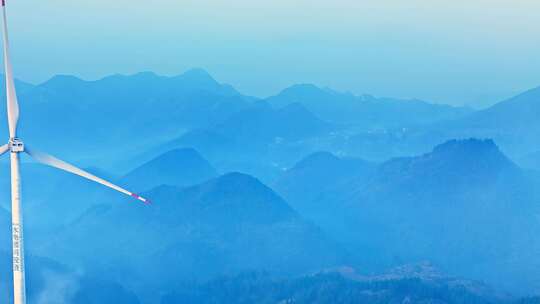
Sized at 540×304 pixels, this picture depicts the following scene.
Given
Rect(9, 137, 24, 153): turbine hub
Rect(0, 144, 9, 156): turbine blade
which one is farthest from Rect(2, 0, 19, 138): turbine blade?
Rect(9, 137, 24, 153): turbine hub

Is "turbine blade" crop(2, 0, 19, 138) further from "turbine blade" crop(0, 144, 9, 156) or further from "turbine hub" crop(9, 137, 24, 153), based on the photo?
"turbine hub" crop(9, 137, 24, 153)

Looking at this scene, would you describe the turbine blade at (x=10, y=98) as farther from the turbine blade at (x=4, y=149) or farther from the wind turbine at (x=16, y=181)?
the turbine blade at (x=4, y=149)

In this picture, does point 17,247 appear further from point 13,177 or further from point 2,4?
point 2,4

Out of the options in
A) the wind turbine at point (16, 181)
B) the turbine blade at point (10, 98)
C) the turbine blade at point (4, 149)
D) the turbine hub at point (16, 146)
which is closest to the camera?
the wind turbine at point (16, 181)

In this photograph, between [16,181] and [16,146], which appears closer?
[16,181]

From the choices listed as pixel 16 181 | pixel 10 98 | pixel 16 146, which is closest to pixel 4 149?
pixel 16 146

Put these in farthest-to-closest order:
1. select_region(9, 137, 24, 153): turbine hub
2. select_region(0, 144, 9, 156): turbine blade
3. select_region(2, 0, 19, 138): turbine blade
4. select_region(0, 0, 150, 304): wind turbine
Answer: select_region(2, 0, 19, 138): turbine blade → select_region(0, 144, 9, 156): turbine blade → select_region(9, 137, 24, 153): turbine hub → select_region(0, 0, 150, 304): wind turbine

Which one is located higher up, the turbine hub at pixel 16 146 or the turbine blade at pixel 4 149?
the turbine blade at pixel 4 149

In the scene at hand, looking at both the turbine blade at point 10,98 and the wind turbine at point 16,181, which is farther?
the turbine blade at point 10,98

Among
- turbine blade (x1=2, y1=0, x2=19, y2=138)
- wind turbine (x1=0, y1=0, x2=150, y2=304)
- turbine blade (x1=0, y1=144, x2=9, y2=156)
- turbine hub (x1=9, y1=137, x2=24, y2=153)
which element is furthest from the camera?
turbine blade (x1=2, y1=0, x2=19, y2=138)

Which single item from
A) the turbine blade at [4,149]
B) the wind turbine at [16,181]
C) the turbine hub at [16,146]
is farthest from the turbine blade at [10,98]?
the turbine hub at [16,146]

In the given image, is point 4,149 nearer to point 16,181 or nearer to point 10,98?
point 10,98

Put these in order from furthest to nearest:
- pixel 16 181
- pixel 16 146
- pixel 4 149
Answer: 1. pixel 4 149
2. pixel 16 146
3. pixel 16 181
